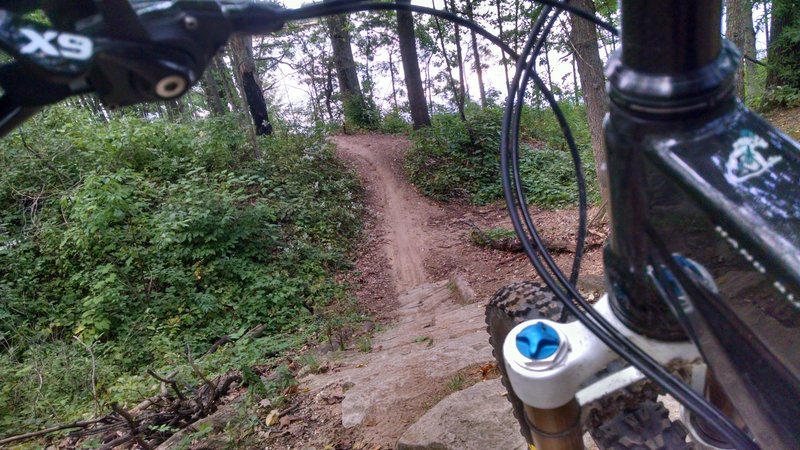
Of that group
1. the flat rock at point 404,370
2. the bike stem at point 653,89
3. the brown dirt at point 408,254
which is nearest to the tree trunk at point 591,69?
the brown dirt at point 408,254

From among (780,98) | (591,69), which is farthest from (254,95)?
(780,98)

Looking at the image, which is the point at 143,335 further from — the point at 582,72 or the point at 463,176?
the point at 463,176

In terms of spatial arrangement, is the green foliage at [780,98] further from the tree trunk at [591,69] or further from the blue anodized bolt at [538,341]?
the blue anodized bolt at [538,341]

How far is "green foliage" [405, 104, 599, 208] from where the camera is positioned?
12.1m

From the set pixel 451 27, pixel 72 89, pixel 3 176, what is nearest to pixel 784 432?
pixel 72 89

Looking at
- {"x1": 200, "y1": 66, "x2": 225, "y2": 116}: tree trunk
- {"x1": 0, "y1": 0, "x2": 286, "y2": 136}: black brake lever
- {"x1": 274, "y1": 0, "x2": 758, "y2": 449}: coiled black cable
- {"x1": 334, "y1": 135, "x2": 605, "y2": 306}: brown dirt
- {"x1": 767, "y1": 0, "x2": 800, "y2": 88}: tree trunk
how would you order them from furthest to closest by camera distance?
{"x1": 200, "y1": 66, "x2": 225, "y2": 116}: tree trunk
{"x1": 767, "y1": 0, "x2": 800, "y2": 88}: tree trunk
{"x1": 334, "y1": 135, "x2": 605, "y2": 306}: brown dirt
{"x1": 274, "y1": 0, "x2": 758, "y2": 449}: coiled black cable
{"x1": 0, "y1": 0, "x2": 286, "y2": 136}: black brake lever

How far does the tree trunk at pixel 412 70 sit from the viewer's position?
16188 mm

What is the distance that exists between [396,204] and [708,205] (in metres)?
11.7

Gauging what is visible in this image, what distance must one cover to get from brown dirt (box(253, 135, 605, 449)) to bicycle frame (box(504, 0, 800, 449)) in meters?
2.70

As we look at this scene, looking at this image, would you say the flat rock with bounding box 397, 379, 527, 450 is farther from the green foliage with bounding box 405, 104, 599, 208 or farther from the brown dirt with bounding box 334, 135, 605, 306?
the green foliage with bounding box 405, 104, 599, 208

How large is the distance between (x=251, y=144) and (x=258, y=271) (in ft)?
15.5

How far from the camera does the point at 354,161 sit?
14.6 metres

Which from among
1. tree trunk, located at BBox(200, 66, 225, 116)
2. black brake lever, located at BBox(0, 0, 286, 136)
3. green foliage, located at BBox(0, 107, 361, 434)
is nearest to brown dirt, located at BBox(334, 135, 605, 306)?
green foliage, located at BBox(0, 107, 361, 434)

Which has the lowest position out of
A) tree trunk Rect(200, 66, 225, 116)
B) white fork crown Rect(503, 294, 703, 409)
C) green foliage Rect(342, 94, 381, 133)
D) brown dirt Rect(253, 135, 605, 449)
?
brown dirt Rect(253, 135, 605, 449)
